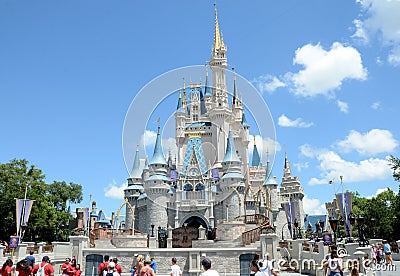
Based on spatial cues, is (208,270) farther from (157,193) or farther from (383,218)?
(383,218)

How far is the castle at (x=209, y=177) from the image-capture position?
4662cm

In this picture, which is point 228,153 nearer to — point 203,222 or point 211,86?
point 203,222

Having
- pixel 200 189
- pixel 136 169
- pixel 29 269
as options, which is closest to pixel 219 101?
pixel 136 169

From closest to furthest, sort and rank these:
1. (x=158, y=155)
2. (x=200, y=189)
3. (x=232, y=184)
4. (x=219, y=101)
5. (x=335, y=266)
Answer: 1. (x=335, y=266)
2. (x=232, y=184)
3. (x=200, y=189)
4. (x=158, y=155)
5. (x=219, y=101)

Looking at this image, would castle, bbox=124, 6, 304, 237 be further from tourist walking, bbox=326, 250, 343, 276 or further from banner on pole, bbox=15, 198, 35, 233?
tourist walking, bbox=326, 250, 343, 276

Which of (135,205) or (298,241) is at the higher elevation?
(135,205)

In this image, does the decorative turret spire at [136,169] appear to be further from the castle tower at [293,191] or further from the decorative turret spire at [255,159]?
the castle tower at [293,191]

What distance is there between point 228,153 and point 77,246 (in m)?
32.5

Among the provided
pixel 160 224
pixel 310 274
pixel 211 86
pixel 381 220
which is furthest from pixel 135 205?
pixel 310 274

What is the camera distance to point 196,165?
52.2m

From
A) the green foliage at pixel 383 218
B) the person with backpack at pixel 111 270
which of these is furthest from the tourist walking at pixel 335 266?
the green foliage at pixel 383 218

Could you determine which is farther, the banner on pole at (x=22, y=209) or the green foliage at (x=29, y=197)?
the green foliage at (x=29, y=197)

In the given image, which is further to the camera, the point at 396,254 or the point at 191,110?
the point at 191,110

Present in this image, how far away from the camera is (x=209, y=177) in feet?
164
